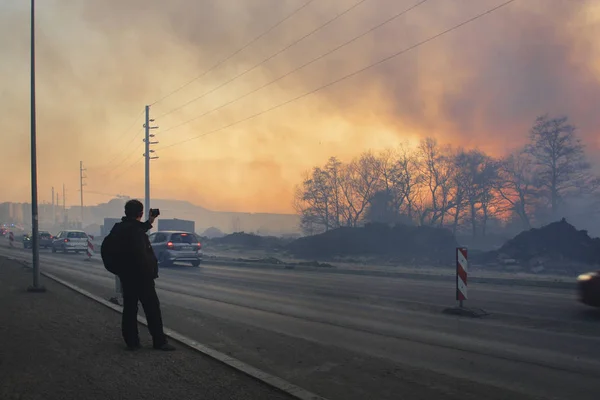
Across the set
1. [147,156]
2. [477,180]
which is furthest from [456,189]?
[147,156]

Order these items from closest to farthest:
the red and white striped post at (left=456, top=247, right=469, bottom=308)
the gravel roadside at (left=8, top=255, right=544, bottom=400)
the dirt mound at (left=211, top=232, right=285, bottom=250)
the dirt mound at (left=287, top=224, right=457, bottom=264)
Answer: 1. the gravel roadside at (left=8, top=255, right=544, bottom=400)
2. the red and white striped post at (left=456, top=247, right=469, bottom=308)
3. the dirt mound at (left=287, top=224, right=457, bottom=264)
4. the dirt mound at (left=211, top=232, right=285, bottom=250)

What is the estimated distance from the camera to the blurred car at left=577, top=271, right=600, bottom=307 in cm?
973

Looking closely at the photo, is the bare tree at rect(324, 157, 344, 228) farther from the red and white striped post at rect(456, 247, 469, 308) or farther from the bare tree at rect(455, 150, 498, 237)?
the red and white striped post at rect(456, 247, 469, 308)

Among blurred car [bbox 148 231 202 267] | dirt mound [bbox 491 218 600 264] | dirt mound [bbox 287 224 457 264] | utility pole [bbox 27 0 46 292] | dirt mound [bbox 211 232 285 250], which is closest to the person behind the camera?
utility pole [bbox 27 0 46 292]

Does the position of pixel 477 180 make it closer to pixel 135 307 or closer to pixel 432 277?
pixel 432 277

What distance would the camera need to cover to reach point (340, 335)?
8.02 metres

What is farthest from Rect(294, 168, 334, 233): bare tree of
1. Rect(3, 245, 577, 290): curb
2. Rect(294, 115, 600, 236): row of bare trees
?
Rect(3, 245, 577, 290): curb

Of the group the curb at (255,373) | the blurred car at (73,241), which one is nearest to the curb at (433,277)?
the curb at (255,373)

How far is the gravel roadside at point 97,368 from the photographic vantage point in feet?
15.5

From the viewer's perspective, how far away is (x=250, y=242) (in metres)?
57.2

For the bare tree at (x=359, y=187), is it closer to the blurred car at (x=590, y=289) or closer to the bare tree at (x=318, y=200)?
the bare tree at (x=318, y=200)

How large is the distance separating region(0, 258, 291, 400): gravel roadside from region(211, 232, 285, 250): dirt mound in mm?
44323

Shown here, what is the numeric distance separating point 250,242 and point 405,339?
50.2 metres

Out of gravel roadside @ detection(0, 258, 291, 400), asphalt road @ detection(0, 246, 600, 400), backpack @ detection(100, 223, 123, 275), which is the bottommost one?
asphalt road @ detection(0, 246, 600, 400)
